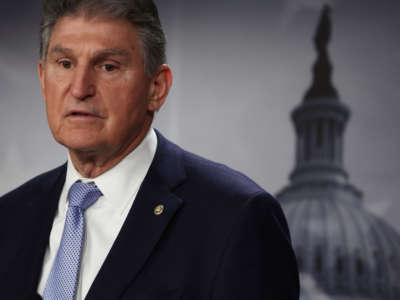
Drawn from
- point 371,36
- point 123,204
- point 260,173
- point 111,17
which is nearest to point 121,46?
point 111,17

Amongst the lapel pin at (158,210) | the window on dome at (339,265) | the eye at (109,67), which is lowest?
the lapel pin at (158,210)

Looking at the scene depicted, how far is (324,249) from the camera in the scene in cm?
507

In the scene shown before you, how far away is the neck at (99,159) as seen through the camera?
4.30 feet

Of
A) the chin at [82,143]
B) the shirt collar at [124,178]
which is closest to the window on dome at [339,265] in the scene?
the shirt collar at [124,178]

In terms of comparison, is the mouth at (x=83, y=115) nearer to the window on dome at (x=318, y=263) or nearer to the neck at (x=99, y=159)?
the neck at (x=99, y=159)

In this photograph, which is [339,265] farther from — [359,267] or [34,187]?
[34,187]

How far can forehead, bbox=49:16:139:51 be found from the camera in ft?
4.00

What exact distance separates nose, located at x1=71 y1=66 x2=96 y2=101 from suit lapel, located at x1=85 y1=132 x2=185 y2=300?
22 centimetres

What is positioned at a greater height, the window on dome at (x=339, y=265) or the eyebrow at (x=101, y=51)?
the window on dome at (x=339, y=265)

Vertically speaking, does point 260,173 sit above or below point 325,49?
below

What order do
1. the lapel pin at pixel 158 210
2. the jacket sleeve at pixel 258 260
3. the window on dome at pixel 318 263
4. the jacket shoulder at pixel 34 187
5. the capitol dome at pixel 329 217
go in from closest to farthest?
the jacket sleeve at pixel 258 260 → the lapel pin at pixel 158 210 → the jacket shoulder at pixel 34 187 → the capitol dome at pixel 329 217 → the window on dome at pixel 318 263

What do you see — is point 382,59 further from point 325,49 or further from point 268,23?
point 268,23

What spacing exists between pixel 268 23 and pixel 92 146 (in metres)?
4.14

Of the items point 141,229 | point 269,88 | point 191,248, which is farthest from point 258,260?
point 269,88
